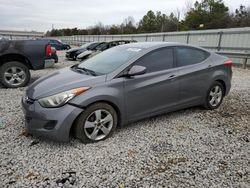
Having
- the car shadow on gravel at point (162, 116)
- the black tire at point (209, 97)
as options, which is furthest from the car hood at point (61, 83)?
the black tire at point (209, 97)

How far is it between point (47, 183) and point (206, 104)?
3546 millimetres

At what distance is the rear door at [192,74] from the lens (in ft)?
14.6

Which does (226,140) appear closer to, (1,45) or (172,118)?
(172,118)

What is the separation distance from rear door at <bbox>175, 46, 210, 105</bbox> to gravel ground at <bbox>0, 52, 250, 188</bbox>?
459 mm

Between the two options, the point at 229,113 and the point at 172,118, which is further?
the point at 229,113

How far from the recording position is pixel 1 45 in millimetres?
6746

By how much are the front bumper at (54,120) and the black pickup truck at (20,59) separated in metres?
4.00

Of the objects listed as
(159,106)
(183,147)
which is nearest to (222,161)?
(183,147)

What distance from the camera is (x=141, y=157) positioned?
3.28m

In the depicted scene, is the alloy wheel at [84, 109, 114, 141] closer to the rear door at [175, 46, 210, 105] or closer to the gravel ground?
the gravel ground

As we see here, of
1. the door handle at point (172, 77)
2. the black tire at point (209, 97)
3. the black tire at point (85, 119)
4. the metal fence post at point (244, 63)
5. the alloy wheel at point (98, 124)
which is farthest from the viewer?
the metal fence post at point (244, 63)

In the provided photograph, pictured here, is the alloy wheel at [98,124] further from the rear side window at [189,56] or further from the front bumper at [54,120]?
the rear side window at [189,56]

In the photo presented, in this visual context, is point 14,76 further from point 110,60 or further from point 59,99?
point 59,99

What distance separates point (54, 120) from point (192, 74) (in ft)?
8.79
